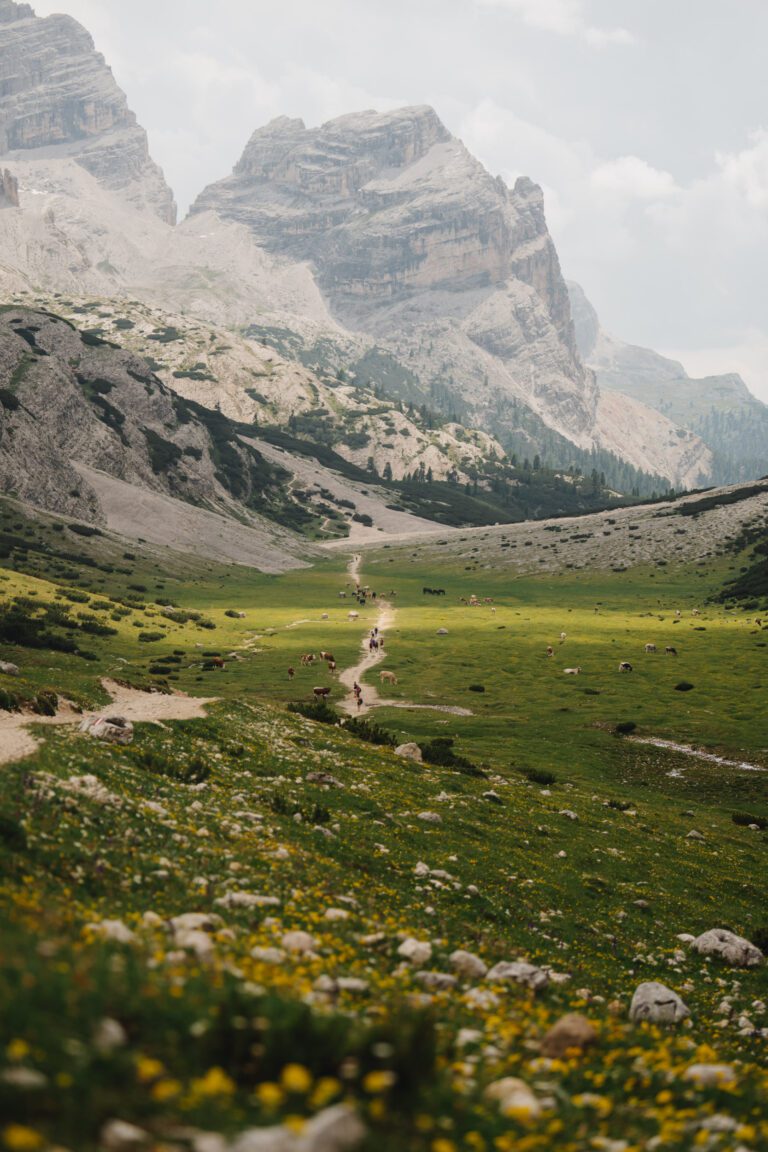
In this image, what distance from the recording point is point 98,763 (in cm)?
1850

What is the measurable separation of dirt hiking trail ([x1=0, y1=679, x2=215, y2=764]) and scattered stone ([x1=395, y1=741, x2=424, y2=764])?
9.44 meters

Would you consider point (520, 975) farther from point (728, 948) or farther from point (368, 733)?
point (368, 733)

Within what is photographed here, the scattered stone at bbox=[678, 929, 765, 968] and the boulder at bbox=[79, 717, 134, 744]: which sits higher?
the boulder at bbox=[79, 717, 134, 744]

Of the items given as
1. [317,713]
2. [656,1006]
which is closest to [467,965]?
[656,1006]

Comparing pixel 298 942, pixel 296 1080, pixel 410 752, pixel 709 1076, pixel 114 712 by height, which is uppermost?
pixel 296 1080

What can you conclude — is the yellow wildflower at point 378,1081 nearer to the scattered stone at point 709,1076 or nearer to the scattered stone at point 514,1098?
the scattered stone at point 514,1098

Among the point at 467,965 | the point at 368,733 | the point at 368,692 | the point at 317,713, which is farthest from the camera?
the point at 368,692

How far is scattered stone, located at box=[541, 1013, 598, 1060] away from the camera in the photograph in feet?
28.1

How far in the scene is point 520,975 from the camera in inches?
466

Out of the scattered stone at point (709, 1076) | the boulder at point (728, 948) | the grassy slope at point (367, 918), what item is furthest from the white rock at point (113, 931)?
the boulder at point (728, 948)

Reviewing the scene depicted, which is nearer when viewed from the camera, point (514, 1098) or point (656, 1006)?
point (514, 1098)

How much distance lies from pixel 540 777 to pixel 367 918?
24.9 m

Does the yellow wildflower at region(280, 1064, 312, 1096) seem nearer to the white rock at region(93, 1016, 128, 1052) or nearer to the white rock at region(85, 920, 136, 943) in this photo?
the white rock at region(93, 1016, 128, 1052)

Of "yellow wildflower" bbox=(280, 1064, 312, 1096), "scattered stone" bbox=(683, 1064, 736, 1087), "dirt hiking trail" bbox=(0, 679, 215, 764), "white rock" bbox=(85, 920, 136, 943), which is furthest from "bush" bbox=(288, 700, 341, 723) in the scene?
"yellow wildflower" bbox=(280, 1064, 312, 1096)
